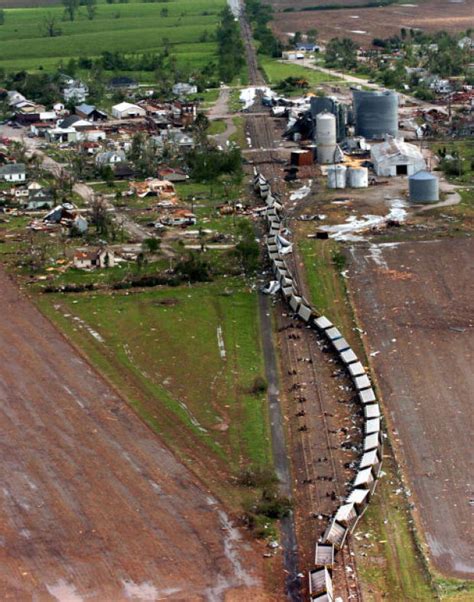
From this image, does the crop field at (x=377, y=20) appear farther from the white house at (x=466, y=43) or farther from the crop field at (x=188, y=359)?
the crop field at (x=188, y=359)

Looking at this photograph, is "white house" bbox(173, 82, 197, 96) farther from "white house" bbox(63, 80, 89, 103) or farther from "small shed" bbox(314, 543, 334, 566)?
"small shed" bbox(314, 543, 334, 566)

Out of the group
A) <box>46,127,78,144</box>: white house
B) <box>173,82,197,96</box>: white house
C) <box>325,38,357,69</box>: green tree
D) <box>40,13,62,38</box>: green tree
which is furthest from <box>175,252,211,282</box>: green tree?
<box>40,13,62,38</box>: green tree

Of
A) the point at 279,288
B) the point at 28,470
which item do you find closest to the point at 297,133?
the point at 279,288

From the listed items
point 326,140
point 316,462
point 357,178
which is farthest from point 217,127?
point 316,462

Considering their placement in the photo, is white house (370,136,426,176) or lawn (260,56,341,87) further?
lawn (260,56,341,87)

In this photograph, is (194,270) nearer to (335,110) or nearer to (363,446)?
(363,446)

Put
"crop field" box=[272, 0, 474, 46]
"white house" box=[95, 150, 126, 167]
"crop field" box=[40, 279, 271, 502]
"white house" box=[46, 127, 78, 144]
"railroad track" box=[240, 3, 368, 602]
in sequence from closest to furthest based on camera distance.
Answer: "railroad track" box=[240, 3, 368, 602], "crop field" box=[40, 279, 271, 502], "white house" box=[95, 150, 126, 167], "white house" box=[46, 127, 78, 144], "crop field" box=[272, 0, 474, 46]

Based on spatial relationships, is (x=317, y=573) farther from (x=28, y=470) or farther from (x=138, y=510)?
(x=28, y=470)

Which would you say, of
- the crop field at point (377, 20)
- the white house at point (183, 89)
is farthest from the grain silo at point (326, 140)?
the crop field at point (377, 20)
